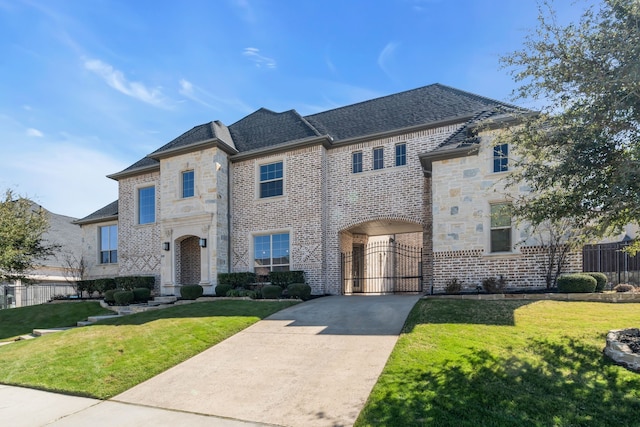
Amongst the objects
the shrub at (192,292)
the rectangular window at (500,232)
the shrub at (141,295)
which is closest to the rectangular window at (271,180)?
the shrub at (192,292)

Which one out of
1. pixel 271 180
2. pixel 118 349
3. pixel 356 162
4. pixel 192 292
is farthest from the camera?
pixel 271 180

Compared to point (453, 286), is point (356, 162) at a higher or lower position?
higher

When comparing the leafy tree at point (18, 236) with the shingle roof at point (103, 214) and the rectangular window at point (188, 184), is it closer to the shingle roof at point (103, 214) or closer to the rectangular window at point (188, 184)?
the shingle roof at point (103, 214)

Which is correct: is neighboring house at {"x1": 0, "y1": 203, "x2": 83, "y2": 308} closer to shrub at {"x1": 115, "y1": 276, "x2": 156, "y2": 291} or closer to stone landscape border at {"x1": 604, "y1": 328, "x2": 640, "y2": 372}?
shrub at {"x1": 115, "y1": 276, "x2": 156, "y2": 291}

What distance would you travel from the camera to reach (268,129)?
17797 mm

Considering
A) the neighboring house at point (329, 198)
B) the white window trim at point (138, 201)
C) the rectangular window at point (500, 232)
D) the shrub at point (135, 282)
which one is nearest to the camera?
the rectangular window at point (500, 232)

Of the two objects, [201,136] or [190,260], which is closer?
[201,136]

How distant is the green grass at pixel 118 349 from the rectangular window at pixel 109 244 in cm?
908

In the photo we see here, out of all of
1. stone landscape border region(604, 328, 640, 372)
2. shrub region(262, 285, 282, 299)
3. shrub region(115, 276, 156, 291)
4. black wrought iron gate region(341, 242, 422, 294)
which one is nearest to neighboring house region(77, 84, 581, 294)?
black wrought iron gate region(341, 242, 422, 294)

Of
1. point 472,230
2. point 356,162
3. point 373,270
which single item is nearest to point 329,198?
point 356,162

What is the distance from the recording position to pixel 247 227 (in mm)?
16531

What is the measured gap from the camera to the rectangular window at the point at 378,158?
14961 millimetres

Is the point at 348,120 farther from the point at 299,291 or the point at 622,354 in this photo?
the point at 622,354

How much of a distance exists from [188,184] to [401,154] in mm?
9669
